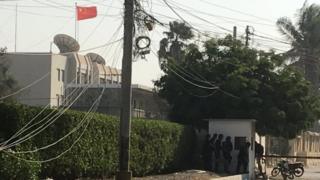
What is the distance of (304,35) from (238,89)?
89.3 feet

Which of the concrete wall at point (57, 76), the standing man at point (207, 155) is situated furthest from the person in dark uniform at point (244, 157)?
the concrete wall at point (57, 76)

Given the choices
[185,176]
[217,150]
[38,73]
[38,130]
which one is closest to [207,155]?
[217,150]

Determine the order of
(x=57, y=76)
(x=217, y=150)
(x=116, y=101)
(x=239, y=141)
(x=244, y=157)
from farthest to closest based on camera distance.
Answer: (x=57, y=76), (x=116, y=101), (x=217, y=150), (x=239, y=141), (x=244, y=157)

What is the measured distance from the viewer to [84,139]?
20.6 metres

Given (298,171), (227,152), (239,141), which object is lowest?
(298,171)

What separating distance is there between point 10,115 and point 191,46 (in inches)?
800

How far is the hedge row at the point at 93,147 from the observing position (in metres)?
17.0

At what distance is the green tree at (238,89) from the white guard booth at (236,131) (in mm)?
1471

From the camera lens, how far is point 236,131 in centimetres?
3228

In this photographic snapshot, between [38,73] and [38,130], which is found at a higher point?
[38,73]

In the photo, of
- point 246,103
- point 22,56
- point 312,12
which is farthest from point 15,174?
point 22,56

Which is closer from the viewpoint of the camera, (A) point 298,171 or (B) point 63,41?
(A) point 298,171

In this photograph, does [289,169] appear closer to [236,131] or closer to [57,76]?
[236,131]

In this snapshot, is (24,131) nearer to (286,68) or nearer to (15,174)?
(15,174)
